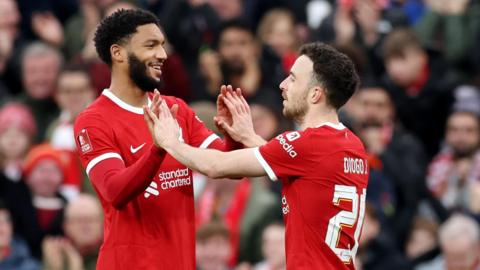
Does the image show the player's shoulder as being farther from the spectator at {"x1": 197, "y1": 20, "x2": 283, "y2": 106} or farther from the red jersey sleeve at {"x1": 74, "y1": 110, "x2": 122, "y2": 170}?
the spectator at {"x1": 197, "y1": 20, "x2": 283, "y2": 106}

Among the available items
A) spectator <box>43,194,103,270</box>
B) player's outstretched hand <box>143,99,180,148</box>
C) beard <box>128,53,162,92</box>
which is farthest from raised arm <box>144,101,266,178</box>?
spectator <box>43,194,103,270</box>

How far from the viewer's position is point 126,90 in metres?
9.55

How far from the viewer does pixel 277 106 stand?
47.9 ft

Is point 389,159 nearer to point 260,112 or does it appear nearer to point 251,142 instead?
point 260,112

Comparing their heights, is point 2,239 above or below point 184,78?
below

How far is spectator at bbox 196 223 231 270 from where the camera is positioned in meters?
13.0

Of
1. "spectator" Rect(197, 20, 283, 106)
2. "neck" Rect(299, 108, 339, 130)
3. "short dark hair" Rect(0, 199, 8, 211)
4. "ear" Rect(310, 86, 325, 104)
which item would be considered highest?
"ear" Rect(310, 86, 325, 104)

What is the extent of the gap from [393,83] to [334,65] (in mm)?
6227

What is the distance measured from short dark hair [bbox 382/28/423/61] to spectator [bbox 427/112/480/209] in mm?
1008

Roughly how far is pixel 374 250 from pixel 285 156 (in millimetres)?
4450

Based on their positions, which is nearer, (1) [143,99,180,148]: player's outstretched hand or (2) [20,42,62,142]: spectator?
(1) [143,99,180,148]: player's outstretched hand

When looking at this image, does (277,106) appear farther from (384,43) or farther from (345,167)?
(345,167)

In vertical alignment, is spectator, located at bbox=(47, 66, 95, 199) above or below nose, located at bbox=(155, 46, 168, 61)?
below

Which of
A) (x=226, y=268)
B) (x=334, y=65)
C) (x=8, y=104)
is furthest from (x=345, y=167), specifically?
(x=8, y=104)
